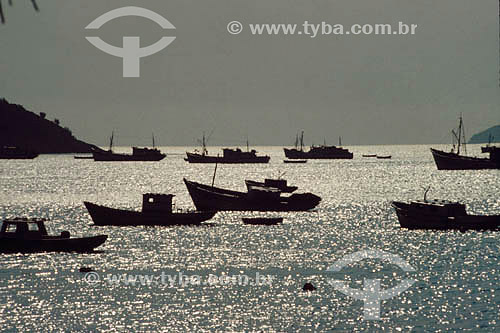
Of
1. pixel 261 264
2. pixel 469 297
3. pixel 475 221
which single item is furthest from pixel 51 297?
pixel 475 221

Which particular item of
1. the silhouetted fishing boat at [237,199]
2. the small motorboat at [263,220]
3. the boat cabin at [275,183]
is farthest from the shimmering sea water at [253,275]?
the boat cabin at [275,183]

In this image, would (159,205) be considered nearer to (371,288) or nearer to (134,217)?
(134,217)

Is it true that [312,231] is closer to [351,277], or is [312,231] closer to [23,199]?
[351,277]

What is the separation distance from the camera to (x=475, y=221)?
282ft

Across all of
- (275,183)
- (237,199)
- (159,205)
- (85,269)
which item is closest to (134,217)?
(159,205)

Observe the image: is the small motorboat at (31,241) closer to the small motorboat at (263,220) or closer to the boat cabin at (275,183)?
the small motorboat at (263,220)

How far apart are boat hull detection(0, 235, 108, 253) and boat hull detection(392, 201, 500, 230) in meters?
38.2

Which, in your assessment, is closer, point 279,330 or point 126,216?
point 279,330

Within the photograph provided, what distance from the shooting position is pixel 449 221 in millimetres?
85000

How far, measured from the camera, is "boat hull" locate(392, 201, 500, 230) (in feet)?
279

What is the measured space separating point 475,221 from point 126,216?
4175cm

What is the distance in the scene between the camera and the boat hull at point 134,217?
8744 cm

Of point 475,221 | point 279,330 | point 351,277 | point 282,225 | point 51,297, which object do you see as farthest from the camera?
point 282,225

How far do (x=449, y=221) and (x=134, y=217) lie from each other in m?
37.6
